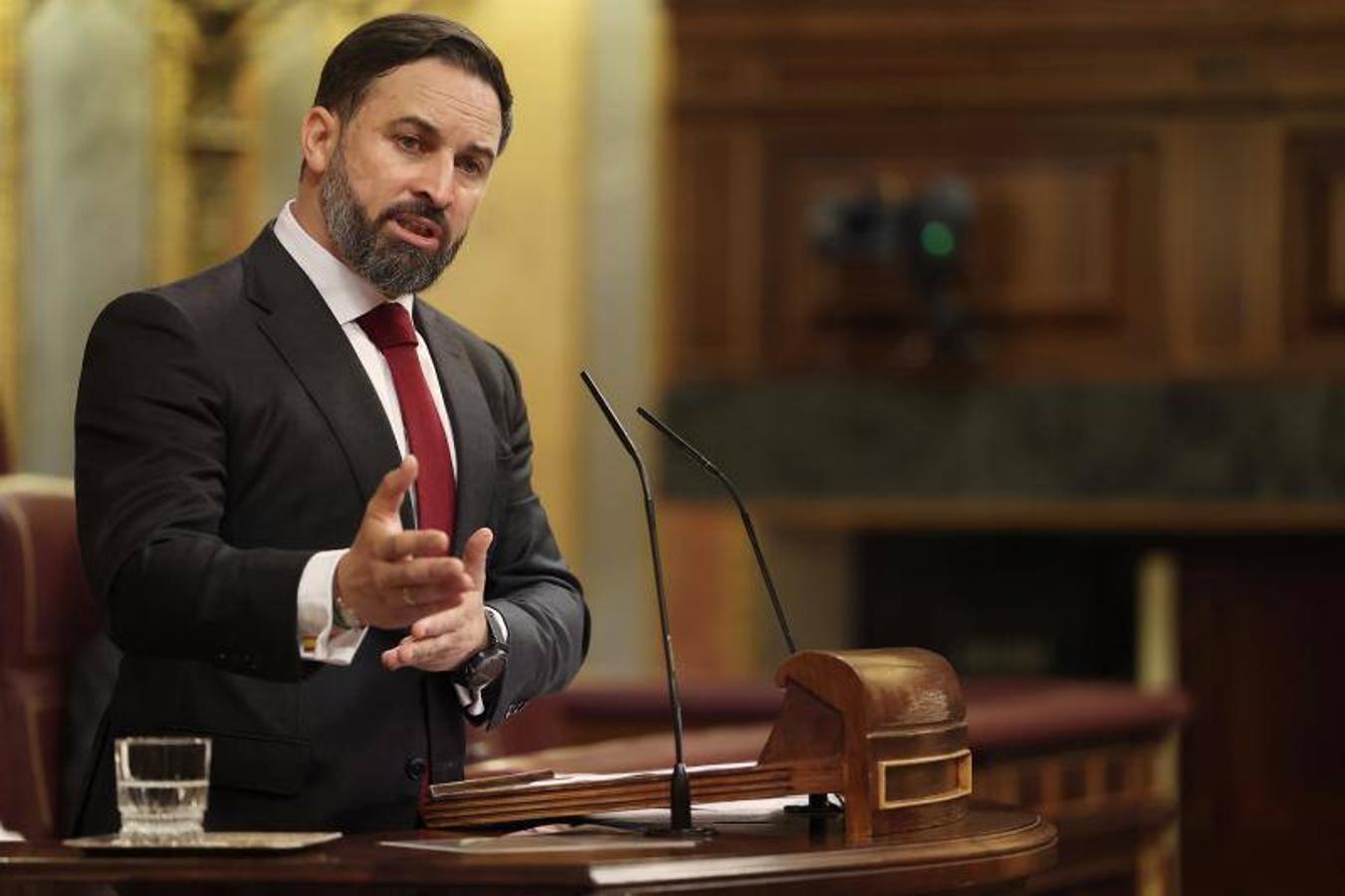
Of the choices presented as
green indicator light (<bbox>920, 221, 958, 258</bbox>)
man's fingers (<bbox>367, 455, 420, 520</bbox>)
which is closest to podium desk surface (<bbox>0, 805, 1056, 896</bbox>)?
man's fingers (<bbox>367, 455, 420, 520</bbox>)

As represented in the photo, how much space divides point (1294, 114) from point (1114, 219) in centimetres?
50

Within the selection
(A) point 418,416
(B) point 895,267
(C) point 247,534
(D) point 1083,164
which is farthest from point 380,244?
(D) point 1083,164

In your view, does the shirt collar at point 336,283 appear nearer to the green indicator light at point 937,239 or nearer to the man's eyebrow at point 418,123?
the man's eyebrow at point 418,123

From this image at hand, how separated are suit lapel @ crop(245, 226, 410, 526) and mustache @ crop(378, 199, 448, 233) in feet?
0.30

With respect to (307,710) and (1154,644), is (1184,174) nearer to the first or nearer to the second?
(1154,644)

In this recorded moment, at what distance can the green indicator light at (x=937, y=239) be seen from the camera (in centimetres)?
609

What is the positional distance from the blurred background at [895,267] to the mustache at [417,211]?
4.10 m

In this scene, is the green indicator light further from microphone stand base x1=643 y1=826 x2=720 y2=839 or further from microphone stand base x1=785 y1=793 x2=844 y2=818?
microphone stand base x1=643 y1=826 x2=720 y2=839

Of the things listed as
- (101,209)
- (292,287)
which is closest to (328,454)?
(292,287)

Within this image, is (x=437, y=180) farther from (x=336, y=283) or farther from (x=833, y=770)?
(x=833, y=770)

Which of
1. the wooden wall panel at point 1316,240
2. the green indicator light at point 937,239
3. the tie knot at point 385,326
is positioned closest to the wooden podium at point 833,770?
the tie knot at point 385,326

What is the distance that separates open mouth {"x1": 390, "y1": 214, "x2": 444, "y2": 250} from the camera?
206 cm

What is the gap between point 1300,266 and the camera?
626 centimetres

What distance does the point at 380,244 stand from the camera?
2061 millimetres
